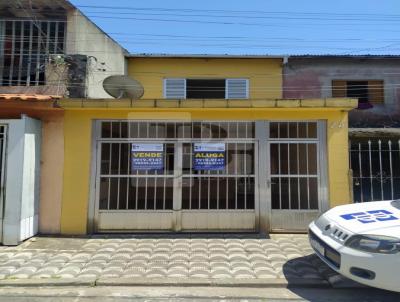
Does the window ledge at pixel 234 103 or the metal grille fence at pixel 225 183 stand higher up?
the window ledge at pixel 234 103

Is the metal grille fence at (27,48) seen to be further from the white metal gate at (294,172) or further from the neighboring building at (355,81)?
the neighboring building at (355,81)

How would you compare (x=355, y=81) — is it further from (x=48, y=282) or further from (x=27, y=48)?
(x=48, y=282)

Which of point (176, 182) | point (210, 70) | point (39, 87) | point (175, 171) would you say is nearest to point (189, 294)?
point (176, 182)

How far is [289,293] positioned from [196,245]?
7.40 feet

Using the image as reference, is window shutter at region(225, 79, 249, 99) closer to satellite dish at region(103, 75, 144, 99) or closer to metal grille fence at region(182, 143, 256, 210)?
satellite dish at region(103, 75, 144, 99)

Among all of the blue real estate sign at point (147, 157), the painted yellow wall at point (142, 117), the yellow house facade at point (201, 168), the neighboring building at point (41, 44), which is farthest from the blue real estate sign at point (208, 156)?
the neighboring building at point (41, 44)

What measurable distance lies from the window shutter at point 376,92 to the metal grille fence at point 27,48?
36.0 ft

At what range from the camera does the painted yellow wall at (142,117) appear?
23.9 ft

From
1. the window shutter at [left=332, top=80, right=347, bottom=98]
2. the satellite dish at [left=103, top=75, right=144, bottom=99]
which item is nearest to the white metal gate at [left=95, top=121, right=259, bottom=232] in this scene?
the satellite dish at [left=103, top=75, right=144, bottom=99]

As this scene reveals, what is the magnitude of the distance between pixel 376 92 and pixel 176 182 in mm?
10244

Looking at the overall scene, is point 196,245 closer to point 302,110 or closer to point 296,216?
point 296,216

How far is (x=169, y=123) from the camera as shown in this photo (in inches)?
296

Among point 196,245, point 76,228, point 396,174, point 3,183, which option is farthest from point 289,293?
point 396,174

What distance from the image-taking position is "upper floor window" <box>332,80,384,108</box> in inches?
558
